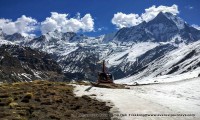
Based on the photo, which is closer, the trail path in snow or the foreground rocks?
the foreground rocks

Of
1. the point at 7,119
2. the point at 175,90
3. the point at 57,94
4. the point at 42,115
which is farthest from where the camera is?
the point at 175,90

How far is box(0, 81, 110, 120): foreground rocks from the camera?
3022 centimetres

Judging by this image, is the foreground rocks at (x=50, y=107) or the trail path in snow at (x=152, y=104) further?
the trail path in snow at (x=152, y=104)

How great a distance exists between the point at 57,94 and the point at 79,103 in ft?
19.1

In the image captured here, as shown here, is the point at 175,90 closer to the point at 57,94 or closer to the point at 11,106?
the point at 57,94

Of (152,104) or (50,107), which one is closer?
(50,107)

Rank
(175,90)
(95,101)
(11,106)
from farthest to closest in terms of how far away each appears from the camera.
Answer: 1. (175,90)
2. (95,101)
3. (11,106)

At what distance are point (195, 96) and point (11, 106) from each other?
82.6 ft

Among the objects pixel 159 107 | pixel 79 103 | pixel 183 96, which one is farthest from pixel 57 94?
pixel 183 96

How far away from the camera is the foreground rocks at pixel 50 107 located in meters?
30.2

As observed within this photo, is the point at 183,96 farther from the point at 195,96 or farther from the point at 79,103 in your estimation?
the point at 79,103

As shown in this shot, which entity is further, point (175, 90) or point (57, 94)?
point (175, 90)

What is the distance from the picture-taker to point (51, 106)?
34438 mm

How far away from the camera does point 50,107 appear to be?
1337 inches
